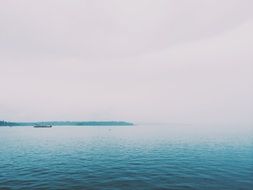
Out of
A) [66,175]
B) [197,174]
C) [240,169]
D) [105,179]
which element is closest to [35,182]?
[66,175]

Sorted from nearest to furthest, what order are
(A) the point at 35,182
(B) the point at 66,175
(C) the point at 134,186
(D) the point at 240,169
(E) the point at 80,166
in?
1. (C) the point at 134,186
2. (A) the point at 35,182
3. (B) the point at 66,175
4. (D) the point at 240,169
5. (E) the point at 80,166

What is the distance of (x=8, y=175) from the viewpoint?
3089 cm

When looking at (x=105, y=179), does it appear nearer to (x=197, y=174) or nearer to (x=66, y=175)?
(x=66, y=175)

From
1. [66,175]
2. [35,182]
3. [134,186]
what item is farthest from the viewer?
[66,175]

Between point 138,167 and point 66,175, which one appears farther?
point 138,167

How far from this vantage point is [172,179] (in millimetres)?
28406

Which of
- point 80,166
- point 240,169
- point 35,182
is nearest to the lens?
point 35,182

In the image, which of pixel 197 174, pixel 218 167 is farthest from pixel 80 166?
pixel 218 167

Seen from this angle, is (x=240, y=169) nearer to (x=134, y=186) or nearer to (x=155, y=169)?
(x=155, y=169)

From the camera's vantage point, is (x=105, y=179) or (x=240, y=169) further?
(x=240, y=169)

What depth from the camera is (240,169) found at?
34.5 metres

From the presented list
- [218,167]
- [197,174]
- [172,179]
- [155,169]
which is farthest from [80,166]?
[218,167]

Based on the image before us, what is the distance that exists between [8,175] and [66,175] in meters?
10.3

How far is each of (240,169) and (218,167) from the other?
3867 mm
